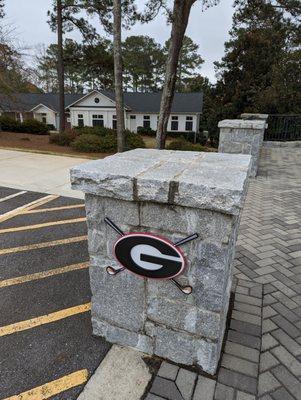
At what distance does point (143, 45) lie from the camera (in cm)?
4509

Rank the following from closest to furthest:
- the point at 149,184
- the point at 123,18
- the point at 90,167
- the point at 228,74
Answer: the point at 149,184, the point at 90,167, the point at 123,18, the point at 228,74

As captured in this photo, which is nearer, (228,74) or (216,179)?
(216,179)

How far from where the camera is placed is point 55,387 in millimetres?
2268

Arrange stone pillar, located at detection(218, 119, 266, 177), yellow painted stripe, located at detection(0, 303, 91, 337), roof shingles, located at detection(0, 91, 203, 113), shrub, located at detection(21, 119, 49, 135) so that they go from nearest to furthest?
yellow painted stripe, located at detection(0, 303, 91, 337), stone pillar, located at detection(218, 119, 266, 177), shrub, located at detection(21, 119, 49, 135), roof shingles, located at detection(0, 91, 203, 113)

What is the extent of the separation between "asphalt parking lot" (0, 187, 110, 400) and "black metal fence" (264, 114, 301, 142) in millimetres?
13188

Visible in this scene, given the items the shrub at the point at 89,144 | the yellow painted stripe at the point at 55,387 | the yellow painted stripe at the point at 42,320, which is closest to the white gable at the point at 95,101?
the shrub at the point at 89,144

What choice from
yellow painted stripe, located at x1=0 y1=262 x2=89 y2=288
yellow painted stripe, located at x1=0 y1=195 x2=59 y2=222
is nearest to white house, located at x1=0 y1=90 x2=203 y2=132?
yellow painted stripe, located at x1=0 y1=195 x2=59 y2=222

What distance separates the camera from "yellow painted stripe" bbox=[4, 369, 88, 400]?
7.19 ft

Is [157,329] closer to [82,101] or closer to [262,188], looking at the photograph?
[262,188]

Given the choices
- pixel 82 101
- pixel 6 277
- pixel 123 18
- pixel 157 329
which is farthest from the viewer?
pixel 82 101

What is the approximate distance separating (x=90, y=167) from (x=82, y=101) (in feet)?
122

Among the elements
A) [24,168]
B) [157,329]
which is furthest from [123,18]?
[157,329]

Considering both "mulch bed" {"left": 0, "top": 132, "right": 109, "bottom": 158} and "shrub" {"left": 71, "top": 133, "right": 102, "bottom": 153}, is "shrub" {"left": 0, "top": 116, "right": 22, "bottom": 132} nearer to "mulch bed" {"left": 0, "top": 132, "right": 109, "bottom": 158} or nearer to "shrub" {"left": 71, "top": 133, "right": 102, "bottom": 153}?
"mulch bed" {"left": 0, "top": 132, "right": 109, "bottom": 158}

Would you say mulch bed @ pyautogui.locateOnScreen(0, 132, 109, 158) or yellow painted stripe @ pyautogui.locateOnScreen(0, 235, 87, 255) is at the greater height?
mulch bed @ pyautogui.locateOnScreen(0, 132, 109, 158)
